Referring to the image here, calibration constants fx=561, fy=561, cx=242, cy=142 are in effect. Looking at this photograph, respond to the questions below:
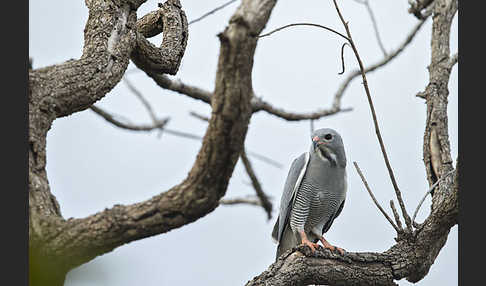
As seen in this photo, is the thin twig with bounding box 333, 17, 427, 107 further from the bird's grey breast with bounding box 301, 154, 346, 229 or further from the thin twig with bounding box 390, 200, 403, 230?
the thin twig with bounding box 390, 200, 403, 230

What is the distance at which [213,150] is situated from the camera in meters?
2.68

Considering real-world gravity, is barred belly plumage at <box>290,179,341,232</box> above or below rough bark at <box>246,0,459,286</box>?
above

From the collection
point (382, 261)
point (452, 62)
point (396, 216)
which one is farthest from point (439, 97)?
point (382, 261)

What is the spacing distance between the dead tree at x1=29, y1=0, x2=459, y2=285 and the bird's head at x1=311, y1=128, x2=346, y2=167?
0.92 meters

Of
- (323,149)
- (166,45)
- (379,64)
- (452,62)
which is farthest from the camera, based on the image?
(379,64)

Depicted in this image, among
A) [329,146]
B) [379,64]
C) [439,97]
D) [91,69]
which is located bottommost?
[91,69]

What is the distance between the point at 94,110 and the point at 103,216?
129 inches

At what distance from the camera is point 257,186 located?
22.4 ft

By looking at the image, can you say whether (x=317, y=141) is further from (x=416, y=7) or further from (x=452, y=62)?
(x=416, y=7)

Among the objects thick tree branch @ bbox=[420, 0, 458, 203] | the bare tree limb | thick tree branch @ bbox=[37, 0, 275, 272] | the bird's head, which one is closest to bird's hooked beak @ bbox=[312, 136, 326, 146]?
the bird's head

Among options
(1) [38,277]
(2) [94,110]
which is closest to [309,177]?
(2) [94,110]

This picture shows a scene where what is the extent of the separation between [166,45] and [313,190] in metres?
2.12

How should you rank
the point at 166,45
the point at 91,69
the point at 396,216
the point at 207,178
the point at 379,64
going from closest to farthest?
the point at 207,178 → the point at 91,69 → the point at 166,45 → the point at 396,216 → the point at 379,64

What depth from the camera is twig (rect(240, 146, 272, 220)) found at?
648 cm
